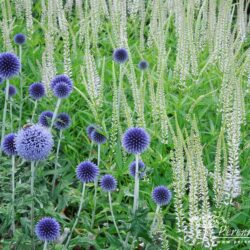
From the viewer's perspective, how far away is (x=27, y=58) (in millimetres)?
5926

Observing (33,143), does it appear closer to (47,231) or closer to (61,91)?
(47,231)

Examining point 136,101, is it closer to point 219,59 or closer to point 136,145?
point 136,145

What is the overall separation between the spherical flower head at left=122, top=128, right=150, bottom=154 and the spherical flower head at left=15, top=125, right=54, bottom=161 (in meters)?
0.51

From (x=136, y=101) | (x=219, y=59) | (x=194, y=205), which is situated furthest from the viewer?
(x=219, y=59)

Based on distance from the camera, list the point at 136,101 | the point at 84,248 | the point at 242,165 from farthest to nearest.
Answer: the point at 242,165 < the point at 136,101 < the point at 84,248

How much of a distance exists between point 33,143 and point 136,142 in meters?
0.66

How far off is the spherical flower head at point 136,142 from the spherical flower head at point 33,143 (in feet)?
1.68

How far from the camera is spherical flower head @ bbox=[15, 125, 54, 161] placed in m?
3.02

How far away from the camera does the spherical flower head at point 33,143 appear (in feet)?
9.91

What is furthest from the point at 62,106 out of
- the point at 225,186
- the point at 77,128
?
the point at 225,186

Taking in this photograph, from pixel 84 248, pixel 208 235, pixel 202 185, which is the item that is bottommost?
pixel 84 248

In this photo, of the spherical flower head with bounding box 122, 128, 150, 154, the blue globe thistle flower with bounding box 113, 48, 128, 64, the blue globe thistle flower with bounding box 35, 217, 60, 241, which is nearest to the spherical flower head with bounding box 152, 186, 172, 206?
the spherical flower head with bounding box 122, 128, 150, 154

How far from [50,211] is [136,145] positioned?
2.16ft

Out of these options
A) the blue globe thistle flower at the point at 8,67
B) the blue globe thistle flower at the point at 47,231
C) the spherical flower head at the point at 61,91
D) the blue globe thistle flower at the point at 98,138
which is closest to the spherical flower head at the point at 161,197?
the blue globe thistle flower at the point at 47,231
